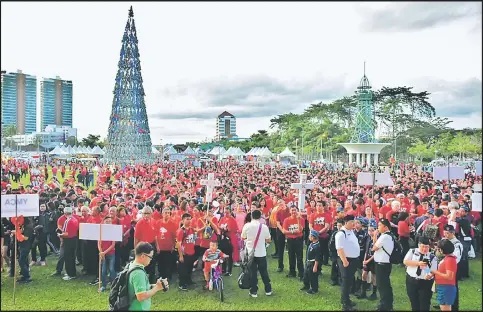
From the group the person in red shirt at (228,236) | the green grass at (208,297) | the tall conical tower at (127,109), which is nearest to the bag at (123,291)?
the green grass at (208,297)

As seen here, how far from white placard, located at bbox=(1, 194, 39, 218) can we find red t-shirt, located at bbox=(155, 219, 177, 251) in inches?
100

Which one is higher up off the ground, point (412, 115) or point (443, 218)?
point (412, 115)

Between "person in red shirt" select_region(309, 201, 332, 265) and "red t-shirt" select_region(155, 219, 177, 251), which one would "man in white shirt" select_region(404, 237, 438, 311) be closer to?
"person in red shirt" select_region(309, 201, 332, 265)

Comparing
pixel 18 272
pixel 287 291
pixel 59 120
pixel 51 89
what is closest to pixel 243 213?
pixel 287 291

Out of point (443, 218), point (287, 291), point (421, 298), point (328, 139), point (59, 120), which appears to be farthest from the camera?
point (59, 120)

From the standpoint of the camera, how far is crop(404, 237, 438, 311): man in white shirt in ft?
19.3

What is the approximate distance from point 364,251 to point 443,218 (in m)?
2.30

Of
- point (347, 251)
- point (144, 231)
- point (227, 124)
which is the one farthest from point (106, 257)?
point (227, 124)

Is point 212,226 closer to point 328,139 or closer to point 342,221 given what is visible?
point 342,221

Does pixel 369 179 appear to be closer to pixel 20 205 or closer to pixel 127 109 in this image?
pixel 20 205

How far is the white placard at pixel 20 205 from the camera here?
24.8ft

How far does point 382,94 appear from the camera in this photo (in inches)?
2406

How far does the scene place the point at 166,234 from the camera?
8.52 m

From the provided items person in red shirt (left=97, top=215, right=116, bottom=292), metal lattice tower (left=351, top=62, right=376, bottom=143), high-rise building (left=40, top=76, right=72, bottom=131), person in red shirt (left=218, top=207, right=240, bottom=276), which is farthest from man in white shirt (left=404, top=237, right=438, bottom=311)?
high-rise building (left=40, top=76, right=72, bottom=131)
